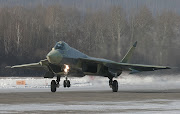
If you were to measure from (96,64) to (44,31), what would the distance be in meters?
52.0

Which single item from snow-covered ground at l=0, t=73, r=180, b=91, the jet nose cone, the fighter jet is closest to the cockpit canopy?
the fighter jet

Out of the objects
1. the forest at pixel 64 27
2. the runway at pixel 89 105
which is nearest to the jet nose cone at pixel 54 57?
the runway at pixel 89 105

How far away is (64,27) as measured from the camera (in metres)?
79.2

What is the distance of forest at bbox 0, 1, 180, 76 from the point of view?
62.6m

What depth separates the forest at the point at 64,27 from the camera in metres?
62.6

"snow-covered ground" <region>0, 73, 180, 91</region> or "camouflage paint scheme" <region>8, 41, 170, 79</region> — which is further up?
"camouflage paint scheme" <region>8, 41, 170, 79</region>

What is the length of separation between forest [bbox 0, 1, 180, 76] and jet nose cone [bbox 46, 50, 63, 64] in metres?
27.9

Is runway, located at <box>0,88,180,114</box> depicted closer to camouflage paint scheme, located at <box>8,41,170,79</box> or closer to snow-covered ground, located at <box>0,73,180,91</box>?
camouflage paint scheme, located at <box>8,41,170,79</box>

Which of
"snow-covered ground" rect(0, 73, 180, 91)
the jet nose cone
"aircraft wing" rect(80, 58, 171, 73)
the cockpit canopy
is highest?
the cockpit canopy

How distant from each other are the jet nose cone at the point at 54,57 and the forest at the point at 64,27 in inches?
1099

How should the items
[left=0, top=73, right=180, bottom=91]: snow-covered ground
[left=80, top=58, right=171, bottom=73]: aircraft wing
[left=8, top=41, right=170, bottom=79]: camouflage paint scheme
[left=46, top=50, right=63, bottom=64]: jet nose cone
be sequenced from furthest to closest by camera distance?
1. [left=0, top=73, right=180, bottom=91]: snow-covered ground
2. [left=80, top=58, right=171, bottom=73]: aircraft wing
3. [left=8, top=41, right=170, bottom=79]: camouflage paint scheme
4. [left=46, top=50, right=63, bottom=64]: jet nose cone

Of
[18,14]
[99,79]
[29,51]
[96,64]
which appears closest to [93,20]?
[29,51]

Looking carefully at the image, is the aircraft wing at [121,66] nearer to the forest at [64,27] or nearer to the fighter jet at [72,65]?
the fighter jet at [72,65]

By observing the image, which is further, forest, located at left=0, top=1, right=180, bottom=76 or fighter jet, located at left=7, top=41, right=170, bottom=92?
forest, located at left=0, top=1, right=180, bottom=76
